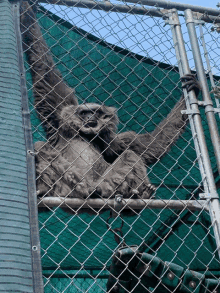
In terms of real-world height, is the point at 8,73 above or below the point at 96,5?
below

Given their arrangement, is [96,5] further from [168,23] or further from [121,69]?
[121,69]

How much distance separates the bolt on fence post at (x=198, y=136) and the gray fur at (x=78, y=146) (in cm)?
33

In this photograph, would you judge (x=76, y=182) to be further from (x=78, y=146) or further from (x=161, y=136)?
(x=161, y=136)

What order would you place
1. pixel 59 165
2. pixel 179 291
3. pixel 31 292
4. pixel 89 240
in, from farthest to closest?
1. pixel 89 240
2. pixel 59 165
3. pixel 179 291
4. pixel 31 292

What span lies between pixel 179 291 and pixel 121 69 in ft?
5.56

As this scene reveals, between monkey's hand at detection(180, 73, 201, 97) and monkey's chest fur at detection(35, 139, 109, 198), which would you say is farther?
monkey's chest fur at detection(35, 139, 109, 198)

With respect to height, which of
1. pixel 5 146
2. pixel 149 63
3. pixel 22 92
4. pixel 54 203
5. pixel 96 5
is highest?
pixel 96 5

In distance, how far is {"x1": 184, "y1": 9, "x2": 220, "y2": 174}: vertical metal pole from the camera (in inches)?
96.0

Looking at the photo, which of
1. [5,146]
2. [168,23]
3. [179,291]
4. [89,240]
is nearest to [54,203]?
[5,146]

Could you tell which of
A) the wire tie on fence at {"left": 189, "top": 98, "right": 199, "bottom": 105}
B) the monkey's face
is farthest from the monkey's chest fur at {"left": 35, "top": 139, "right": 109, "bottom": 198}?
the wire tie on fence at {"left": 189, "top": 98, "right": 199, "bottom": 105}

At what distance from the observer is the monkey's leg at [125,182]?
10.5 ft

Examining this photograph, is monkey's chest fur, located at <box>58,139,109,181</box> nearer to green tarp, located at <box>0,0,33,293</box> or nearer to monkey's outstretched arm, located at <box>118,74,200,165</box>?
monkey's outstretched arm, located at <box>118,74,200,165</box>

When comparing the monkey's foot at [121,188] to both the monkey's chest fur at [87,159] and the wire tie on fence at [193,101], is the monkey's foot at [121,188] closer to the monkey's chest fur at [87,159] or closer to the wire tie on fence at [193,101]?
the monkey's chest fur at [87,159]

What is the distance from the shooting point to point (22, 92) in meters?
2.15
